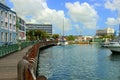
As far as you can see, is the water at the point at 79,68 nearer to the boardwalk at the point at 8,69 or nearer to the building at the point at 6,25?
the boardwalk at the point at 8,69

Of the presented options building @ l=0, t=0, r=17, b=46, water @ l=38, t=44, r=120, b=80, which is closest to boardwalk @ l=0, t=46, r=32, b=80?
water @ l=38, t=44, r=120, b=80

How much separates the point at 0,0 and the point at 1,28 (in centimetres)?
852

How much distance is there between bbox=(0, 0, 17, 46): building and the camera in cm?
7425

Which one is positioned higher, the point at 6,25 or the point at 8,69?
the point at 6,25

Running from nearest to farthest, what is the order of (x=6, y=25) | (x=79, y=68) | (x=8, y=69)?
(x=8, y=69), (x=79, y=68), (x=6, y=25)

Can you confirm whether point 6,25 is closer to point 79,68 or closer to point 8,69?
point 79,68

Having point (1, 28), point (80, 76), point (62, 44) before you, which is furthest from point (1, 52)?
point (62, 44)

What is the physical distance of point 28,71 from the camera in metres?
10.8

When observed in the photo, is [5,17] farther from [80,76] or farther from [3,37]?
[80,76]

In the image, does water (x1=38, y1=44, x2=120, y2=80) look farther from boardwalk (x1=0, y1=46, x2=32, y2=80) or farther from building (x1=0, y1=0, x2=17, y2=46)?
building (x1=0, y1=0, x2=17, y2=46)

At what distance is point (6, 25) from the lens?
8069 centimetres

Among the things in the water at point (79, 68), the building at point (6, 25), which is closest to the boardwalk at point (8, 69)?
the water at point (79, 68)

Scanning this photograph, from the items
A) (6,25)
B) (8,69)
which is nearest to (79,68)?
(8,69)

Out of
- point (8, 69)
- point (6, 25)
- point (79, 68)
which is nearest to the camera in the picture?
point (8, 69)
